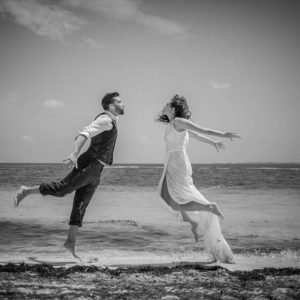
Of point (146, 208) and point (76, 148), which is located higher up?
point (76, 148)

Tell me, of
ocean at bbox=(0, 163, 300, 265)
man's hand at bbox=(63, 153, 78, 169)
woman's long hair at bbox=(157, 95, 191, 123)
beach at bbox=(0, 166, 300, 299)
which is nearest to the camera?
beach at bbox=(0, 166, 300, 299)

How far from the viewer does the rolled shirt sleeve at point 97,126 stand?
4398mm

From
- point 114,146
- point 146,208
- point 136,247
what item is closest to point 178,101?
point 114,146

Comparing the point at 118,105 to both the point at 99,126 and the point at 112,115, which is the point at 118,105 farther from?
the point at 99,126

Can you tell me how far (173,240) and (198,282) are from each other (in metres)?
3.22

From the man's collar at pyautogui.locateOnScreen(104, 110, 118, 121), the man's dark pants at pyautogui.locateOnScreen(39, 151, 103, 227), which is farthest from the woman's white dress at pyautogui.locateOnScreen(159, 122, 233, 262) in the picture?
the man's dark pants at pyautogui.locateOnScreen(39, 151, 103, 227)

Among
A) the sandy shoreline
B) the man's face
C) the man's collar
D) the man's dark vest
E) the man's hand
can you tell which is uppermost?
the man's face

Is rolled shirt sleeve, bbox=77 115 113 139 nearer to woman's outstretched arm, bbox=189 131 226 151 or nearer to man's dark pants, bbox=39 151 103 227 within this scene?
man's dark pants, bbox=39 151 103 227

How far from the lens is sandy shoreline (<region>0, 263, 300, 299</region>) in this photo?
9.97 ft

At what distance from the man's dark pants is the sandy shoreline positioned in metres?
0.94

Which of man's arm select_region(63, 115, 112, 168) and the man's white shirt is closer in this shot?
man's arm select_region(63, 115, 112, 168)

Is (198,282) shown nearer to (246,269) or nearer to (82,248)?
(246,269)

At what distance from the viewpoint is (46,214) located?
9.70 metres


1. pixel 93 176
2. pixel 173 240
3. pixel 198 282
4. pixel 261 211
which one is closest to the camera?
pixel 198 282
